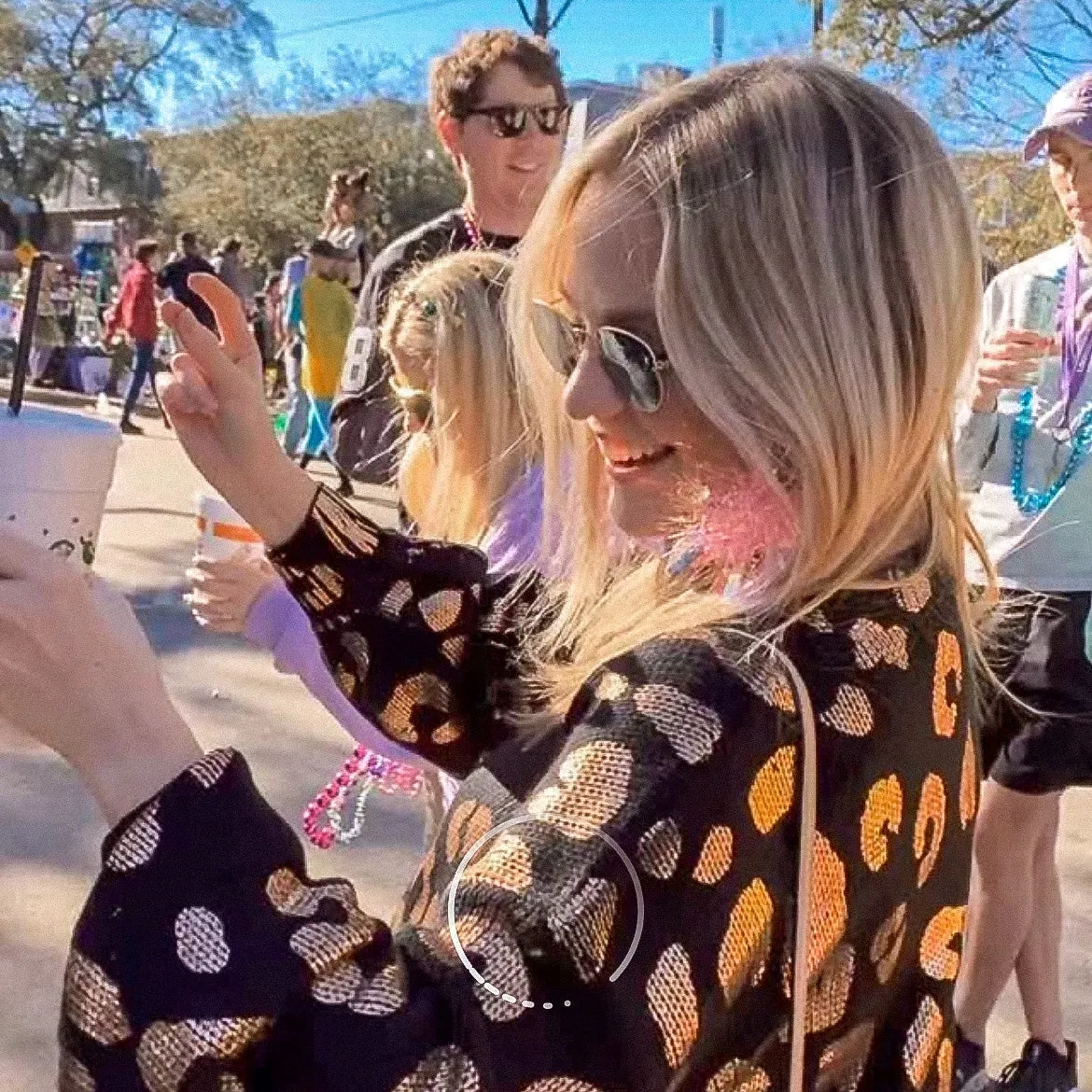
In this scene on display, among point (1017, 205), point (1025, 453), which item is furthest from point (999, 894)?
point (1017, 205)

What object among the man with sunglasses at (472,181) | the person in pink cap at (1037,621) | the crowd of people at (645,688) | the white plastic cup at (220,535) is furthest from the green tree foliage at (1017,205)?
the crowd of people at (645,688)

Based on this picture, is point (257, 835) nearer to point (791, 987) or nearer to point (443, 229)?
point (791, 987)

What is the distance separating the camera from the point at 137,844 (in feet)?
3.12

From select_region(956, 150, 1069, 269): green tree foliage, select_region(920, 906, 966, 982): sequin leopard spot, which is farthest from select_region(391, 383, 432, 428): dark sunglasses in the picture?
select_region(956, 150, 1069, 269): green tree foliage

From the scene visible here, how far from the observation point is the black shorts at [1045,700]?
2.85m

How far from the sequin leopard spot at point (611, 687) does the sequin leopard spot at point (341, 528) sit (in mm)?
704

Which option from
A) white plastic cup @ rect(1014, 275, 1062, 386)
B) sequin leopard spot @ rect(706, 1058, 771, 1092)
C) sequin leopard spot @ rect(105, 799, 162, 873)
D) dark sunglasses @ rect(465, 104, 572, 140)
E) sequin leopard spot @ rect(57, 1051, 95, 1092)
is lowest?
sequin leopard spot @ rect(57, 1051, 95, 1092)

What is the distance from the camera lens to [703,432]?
119 centimetres

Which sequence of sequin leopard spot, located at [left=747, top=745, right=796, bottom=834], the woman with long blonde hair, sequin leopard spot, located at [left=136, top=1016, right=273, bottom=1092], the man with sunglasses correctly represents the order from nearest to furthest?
sequin leopard spot, located at [left=136, top=1016, right=273, bottom=1092]
sequin leopard spot, located at [left=747, top=745, right=796, bottom=834]
the woman with long blonde hair
the man with sunglasses

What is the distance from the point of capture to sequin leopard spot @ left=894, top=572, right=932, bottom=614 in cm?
118

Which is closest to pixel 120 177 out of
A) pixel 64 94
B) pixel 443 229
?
pixel 64 94

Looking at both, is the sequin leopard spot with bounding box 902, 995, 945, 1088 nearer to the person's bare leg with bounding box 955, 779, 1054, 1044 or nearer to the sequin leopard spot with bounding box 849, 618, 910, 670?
the sequin leopard spot with bounding box 849, 618, 910, 670

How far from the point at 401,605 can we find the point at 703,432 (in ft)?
2.01

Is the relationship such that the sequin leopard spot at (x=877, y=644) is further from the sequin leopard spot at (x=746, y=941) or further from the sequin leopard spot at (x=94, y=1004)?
the sequin leopard spot at (x=94, y=1004)
